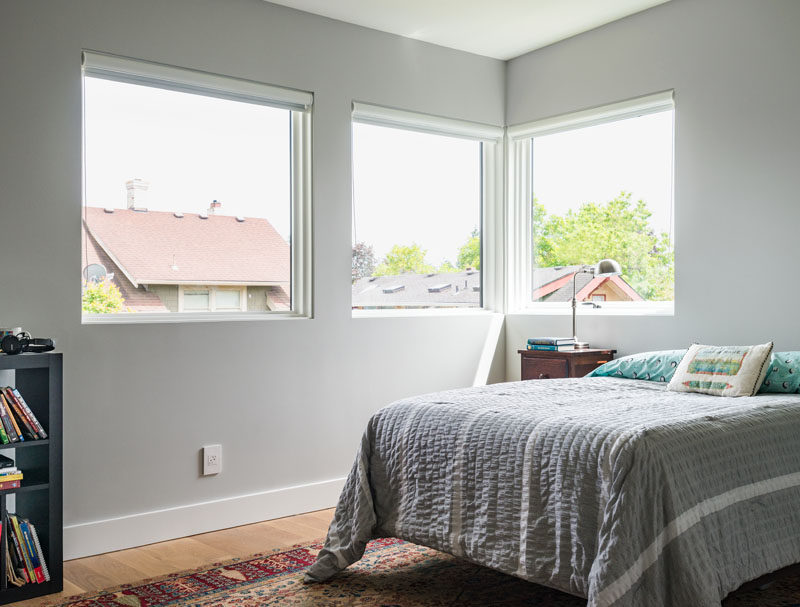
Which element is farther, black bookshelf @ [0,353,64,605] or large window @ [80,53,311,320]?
large window @ [80,53,311,320]

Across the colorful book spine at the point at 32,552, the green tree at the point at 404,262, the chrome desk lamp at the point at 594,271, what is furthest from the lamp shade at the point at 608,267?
the colorful book spine at the point at 32,552

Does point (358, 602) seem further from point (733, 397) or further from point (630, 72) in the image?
point (630, 72)

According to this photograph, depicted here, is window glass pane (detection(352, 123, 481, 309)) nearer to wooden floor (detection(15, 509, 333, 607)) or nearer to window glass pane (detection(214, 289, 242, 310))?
window glass pane (detection(214, 289, 242, 310))

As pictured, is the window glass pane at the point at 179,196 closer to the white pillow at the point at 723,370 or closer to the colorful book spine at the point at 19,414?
the colorful book spine at the point at 19,414

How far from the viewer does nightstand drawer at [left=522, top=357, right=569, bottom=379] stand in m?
3.99

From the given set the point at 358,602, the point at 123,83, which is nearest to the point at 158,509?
the point at 358,602

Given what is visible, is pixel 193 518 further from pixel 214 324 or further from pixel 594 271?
pixel 594 271

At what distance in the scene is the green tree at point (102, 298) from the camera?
3334 mm

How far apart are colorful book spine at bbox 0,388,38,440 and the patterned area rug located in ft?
1.91

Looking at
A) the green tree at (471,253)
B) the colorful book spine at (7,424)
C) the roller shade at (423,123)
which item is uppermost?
the roller shade at (423,123)

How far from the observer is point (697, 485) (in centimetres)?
217

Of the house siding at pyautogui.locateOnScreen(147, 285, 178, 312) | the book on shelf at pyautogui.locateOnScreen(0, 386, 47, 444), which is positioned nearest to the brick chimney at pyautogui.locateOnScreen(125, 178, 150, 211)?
the house siding at pyautogui.locateOnScreen(147, 285, 178, 312)

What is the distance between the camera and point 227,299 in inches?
147

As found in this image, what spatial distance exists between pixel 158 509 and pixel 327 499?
858 millimetres
